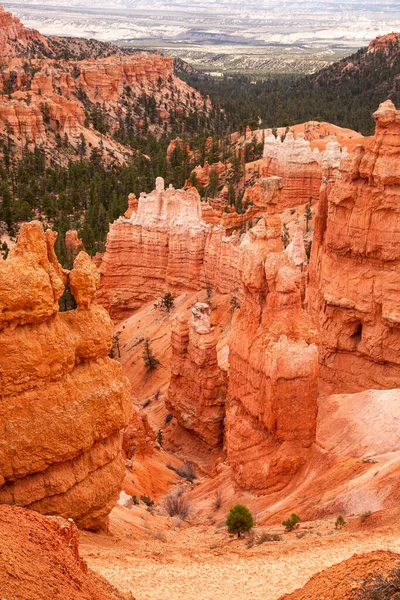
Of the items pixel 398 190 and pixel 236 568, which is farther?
pixel 398 190

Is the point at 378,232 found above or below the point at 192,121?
above

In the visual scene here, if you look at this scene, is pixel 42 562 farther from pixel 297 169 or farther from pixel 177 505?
pixel 297 169

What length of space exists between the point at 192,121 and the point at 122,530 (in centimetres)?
10092

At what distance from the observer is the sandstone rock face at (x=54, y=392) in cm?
1291

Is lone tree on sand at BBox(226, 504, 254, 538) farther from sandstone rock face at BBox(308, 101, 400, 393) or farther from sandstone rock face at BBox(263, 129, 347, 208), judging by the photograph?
sandstone rock face at BBox(263, 129, 347, 208)

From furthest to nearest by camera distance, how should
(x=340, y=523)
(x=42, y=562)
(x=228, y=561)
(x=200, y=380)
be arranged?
(x=200, y=380)
(x=340, y=523)
(x=228, y=561)
(x=42, y=562)

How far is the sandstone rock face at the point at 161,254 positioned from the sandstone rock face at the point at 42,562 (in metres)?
26.6

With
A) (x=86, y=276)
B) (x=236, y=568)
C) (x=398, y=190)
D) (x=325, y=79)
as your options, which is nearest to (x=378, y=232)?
(x=398, y=190)

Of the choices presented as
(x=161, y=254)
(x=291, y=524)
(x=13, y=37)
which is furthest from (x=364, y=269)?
(x=13, y=37)

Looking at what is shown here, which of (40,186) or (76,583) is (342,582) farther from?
(40,186)

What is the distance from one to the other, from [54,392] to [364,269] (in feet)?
50.8

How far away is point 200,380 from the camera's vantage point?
27.0 meters

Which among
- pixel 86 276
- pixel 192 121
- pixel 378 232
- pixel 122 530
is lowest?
pixel 192 121

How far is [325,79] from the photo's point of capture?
12131cm
